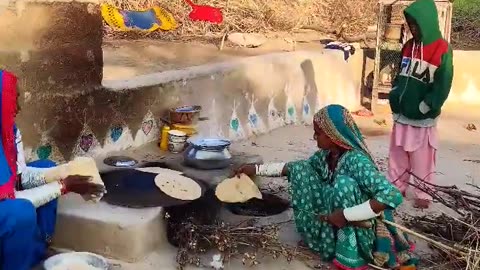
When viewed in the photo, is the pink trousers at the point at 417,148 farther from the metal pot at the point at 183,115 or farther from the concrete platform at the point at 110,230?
the concrete platform at the point at 110,230

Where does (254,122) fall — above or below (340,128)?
below

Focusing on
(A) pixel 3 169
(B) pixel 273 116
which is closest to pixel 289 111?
(B) pixel 273 116

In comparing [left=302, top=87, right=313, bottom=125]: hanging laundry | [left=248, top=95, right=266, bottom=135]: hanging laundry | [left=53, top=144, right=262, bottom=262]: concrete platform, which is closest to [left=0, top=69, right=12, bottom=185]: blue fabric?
[left=53, top=144, right=262, bottom=262]: concrete platform

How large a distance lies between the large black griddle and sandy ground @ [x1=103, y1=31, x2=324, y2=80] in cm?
221

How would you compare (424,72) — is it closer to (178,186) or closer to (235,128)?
(178,186)

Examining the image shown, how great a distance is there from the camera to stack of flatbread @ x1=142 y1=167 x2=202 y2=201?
3.78m

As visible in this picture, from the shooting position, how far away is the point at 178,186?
389 centimetres

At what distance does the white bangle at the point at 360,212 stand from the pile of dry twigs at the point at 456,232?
14.2 inches

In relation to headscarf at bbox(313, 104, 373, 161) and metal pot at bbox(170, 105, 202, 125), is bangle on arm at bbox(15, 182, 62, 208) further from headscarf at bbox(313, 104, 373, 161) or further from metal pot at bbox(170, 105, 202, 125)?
metal pot at bbox(170, 105, 202, 125)

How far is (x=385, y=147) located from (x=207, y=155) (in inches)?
115

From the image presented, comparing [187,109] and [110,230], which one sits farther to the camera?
[187,109]

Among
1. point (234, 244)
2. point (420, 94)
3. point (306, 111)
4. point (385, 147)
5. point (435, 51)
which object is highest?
point (435, 51)

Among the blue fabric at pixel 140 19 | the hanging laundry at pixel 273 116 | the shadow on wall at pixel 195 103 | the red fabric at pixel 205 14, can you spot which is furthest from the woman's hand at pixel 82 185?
the red fabric at pixel 205 14

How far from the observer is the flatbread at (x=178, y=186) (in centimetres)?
378
